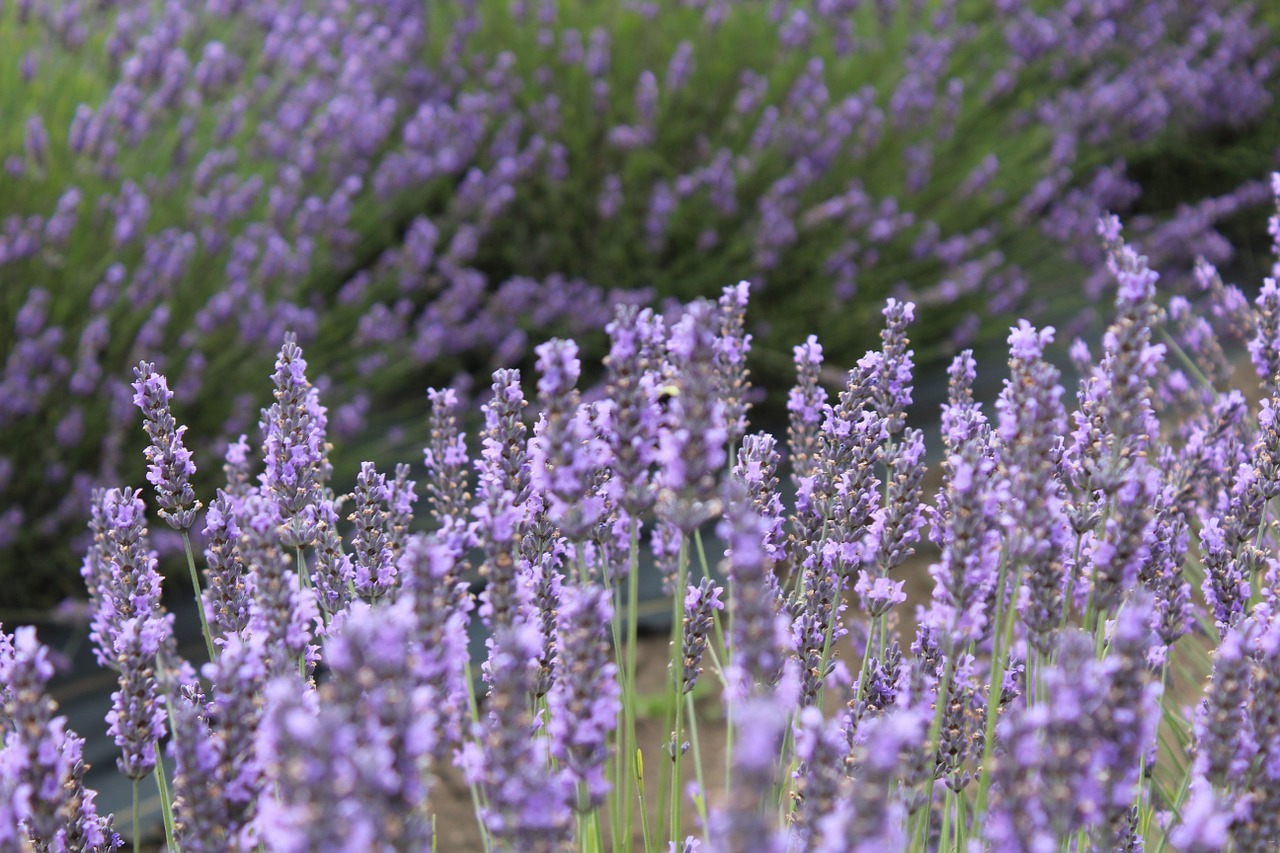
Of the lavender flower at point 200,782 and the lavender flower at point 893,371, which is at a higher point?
the lavender flower at point 893,371

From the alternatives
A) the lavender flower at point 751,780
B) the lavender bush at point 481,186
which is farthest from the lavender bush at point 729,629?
the lavender bush at point 481,186

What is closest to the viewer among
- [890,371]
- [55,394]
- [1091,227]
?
[890,371]

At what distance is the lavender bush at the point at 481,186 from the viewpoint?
3.96 meters

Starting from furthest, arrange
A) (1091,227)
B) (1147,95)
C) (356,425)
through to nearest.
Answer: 1. (1147,95)
2. (1091,227)
3. (356,425)

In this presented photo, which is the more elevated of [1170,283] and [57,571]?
[1170,283]

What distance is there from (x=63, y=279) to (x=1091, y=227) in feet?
13.3

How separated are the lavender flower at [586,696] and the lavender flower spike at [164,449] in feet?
2.35

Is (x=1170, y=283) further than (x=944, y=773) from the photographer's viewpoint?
Yes

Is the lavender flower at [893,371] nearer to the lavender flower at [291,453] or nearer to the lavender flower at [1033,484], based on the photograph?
the lavender flower at [1033,484]

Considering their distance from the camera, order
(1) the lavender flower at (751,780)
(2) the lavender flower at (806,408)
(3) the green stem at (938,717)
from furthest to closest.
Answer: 1. (2) the lavender flower at (806,408)
2. (3) the green stem at (938,717)
3. (1) the lavender flower at (751,780)

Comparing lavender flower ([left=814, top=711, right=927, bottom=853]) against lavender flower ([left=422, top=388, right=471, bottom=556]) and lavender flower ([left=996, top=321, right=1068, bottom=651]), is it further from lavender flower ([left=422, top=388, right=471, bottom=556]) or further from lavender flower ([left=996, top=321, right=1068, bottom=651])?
lavender flower ([left=422, top=388, right=471, bottom=556])

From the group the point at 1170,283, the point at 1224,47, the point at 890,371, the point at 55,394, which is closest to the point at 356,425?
the point at 55,394

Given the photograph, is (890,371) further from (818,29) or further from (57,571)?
(818,29)

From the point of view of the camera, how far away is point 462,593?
1.48m
